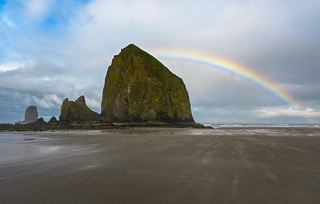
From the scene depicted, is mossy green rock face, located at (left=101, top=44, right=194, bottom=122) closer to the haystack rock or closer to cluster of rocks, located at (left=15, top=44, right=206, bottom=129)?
cluster of rocks, located at (left=15, top=44, right=206, bottom=129)

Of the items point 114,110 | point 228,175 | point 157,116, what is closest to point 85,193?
point 228,175

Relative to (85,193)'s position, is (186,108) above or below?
above

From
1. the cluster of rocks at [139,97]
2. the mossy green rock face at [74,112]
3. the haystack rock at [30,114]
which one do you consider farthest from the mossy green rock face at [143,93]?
the haystack rock at [30,114]

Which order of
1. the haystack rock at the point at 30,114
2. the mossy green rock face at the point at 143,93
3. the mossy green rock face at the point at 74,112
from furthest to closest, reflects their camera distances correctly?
the haystack rock at the point at 30,114, the mossy green rock face at the point at 74,112, the mossy green rock face at the point at 143,93

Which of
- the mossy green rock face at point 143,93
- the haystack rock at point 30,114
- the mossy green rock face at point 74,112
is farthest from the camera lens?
the haystack rock at point 30,114

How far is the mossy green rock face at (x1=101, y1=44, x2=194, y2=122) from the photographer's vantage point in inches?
2272

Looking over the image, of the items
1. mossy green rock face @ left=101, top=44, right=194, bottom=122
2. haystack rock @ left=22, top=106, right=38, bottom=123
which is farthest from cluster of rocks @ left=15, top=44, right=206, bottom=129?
haystack rock @ left=22, top=106, right=38, bottom=123

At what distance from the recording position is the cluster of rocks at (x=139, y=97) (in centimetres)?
5775

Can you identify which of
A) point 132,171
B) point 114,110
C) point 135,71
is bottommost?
point 132,171

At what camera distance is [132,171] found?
17.2 feet

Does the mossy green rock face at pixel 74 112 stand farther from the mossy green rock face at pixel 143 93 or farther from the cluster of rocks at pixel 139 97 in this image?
the mossy green rock face at pixel 143 93

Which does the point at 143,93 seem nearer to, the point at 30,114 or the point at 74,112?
the point at 74,112

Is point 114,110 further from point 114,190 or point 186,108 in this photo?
point 114,190

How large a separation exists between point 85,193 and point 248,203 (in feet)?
9.39
